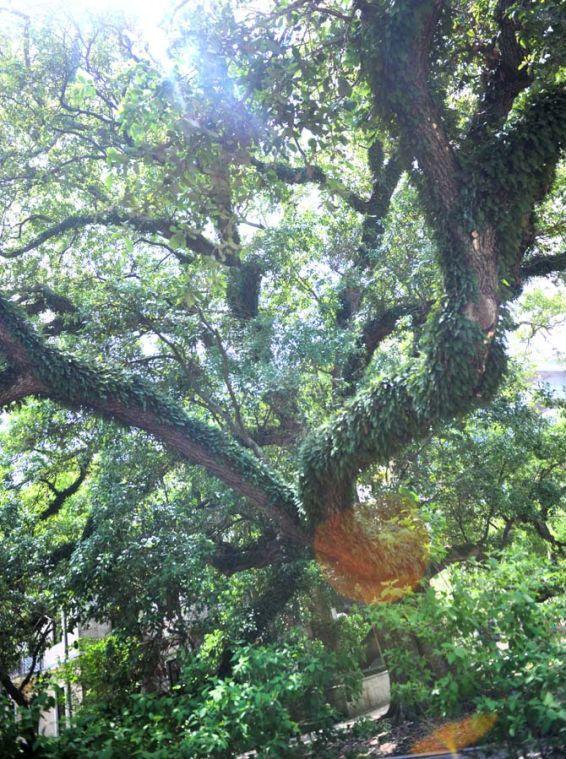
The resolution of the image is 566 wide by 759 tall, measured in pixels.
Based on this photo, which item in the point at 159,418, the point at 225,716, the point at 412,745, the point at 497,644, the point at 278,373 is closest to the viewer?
the point at 497,644

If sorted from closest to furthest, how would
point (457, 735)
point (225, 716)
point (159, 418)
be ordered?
point (225, 716) → point (457, 735) → point (159, 418)

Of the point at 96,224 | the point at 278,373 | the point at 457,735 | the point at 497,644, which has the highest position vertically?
the point at 96,224

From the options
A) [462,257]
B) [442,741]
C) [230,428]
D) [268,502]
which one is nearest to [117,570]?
[268,502]

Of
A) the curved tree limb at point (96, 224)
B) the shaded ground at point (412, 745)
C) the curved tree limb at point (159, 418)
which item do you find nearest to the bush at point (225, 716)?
the shaded ground at point (412, 745)

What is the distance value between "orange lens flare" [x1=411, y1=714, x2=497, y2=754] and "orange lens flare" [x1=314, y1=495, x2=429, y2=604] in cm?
134

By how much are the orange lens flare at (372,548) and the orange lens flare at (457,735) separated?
1.34 metres

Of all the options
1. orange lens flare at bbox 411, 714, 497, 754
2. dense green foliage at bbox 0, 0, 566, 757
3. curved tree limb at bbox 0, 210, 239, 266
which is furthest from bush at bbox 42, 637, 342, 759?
curved tree limb at bbox 0, 210, 239, 266

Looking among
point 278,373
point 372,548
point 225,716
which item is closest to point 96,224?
point 278,373

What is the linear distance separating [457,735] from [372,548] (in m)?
2.01

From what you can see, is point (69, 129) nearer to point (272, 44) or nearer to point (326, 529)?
point (272, 44)

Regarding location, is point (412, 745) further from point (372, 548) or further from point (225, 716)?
point (225, 716)

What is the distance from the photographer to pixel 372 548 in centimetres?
675

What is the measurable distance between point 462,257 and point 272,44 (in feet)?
8.05

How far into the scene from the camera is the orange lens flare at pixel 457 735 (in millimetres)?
3773
